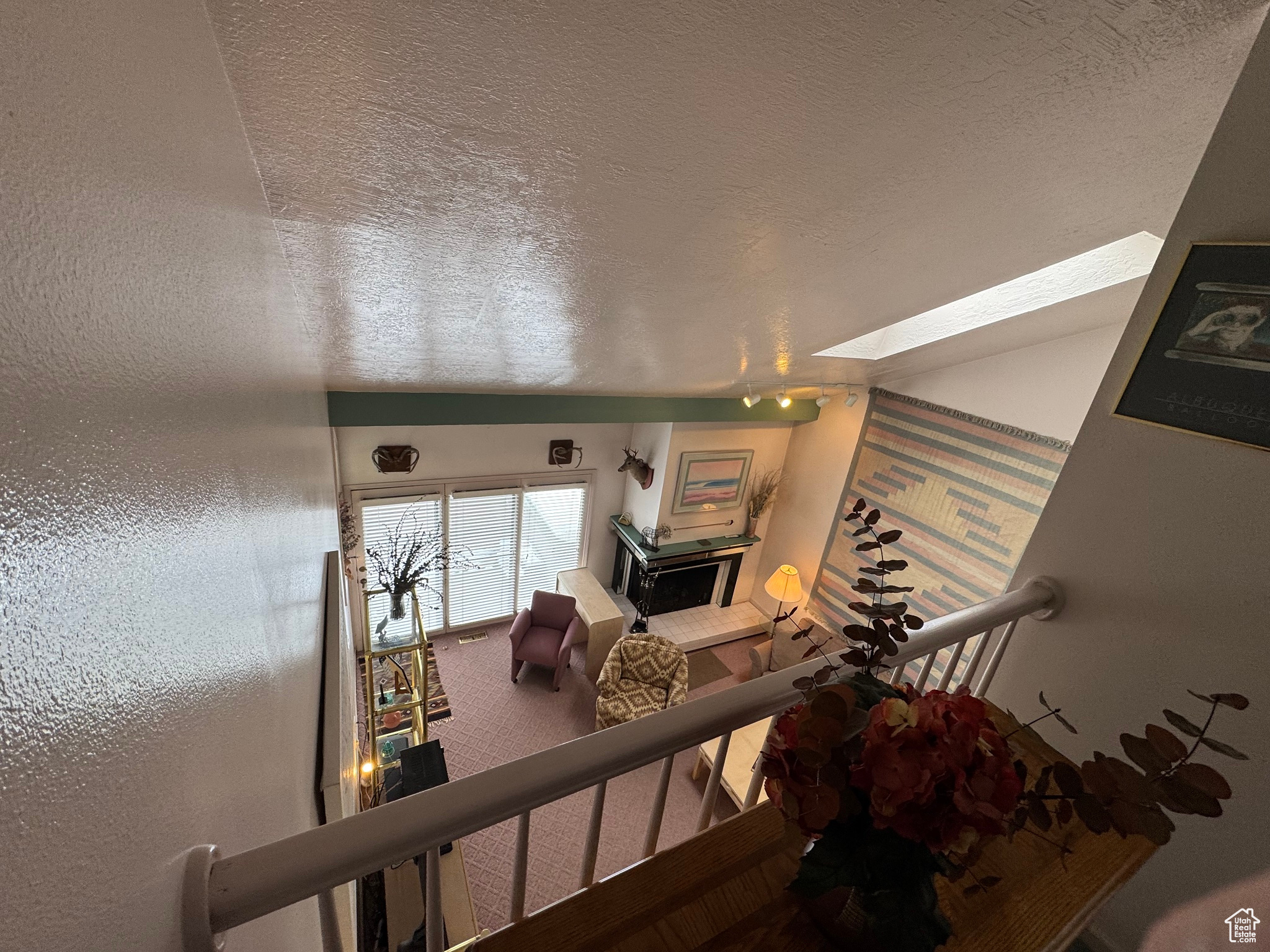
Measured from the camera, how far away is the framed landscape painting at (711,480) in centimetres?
479

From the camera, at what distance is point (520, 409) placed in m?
3.54

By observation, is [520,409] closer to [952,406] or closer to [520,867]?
[952,406]

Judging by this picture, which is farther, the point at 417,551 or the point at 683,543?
the point at 683,543

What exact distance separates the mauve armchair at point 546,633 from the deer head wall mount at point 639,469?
1.19m

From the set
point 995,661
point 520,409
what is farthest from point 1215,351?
point 520,409

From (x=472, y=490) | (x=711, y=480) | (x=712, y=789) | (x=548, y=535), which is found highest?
(x=712, y=789)

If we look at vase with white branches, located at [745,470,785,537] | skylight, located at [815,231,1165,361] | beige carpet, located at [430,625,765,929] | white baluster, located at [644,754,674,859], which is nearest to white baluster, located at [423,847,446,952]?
white baluster, located at [644,754,674,859]

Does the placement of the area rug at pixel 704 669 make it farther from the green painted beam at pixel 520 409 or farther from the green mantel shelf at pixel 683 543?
the green painted beam at pixel 520 409

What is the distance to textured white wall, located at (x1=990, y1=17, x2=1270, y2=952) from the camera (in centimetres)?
102

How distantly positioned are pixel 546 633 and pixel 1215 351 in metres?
4.35

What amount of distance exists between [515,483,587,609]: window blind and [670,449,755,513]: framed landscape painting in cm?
94

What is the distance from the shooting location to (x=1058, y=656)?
134 centimetres

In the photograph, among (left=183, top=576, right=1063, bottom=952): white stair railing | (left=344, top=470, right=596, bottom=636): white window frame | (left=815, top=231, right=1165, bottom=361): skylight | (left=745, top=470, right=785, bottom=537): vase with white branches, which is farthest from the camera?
(left=745, top=470, right=785, bottom=537): vase with white branches

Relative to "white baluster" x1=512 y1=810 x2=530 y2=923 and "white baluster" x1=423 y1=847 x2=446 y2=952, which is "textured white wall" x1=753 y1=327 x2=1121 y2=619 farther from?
"white baluster" x1=423 y1=847 x2=446 y2=952
